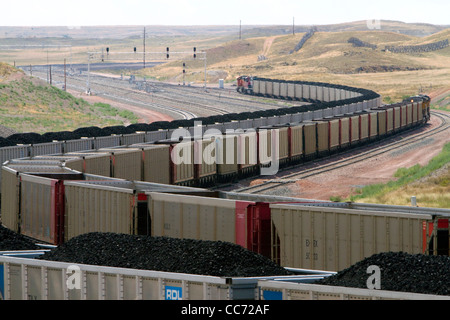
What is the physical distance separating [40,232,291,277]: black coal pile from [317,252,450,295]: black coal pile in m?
1.80


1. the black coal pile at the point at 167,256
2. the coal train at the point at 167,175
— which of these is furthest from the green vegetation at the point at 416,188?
the black coal pile at the point at 167,256

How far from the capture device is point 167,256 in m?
18.0

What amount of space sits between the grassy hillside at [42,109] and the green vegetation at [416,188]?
46.2 m

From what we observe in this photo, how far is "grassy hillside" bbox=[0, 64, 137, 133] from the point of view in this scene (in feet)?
305

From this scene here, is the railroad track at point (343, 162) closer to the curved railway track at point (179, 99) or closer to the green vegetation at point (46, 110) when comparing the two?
the curved railway track at point (179, 99)

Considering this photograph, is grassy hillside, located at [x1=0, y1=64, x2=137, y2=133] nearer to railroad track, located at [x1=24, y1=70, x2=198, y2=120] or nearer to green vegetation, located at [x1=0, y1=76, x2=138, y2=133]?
green vegetation, located at [x1=0, y1=76, x2=138, y2=133]

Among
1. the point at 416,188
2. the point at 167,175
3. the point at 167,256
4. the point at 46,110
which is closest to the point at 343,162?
the point at 416,188

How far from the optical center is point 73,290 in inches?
656

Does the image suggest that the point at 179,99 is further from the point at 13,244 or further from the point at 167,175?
the point at 13,244

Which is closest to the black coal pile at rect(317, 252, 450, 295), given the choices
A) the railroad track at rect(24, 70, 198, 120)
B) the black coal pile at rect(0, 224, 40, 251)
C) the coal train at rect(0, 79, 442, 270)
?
the coal train at rect(0, 79, 442, 270)
